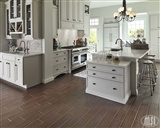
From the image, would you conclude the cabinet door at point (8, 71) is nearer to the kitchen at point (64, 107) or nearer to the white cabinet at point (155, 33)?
the kitchen at point (64, 107)

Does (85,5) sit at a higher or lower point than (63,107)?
higher

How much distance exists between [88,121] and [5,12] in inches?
177

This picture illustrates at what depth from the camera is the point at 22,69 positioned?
156 inches

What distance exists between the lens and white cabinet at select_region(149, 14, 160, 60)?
7633mm

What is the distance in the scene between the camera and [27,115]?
107 inches

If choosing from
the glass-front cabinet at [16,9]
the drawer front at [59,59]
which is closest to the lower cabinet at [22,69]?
the drawer front at [59,59]

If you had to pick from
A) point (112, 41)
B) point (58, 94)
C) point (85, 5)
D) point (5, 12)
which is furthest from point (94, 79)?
point (112, 41)

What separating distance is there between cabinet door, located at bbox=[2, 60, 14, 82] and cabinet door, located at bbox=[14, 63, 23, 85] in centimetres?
16

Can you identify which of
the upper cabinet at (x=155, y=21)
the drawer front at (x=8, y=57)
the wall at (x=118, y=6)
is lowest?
the drawer front at (x=8, y=57)

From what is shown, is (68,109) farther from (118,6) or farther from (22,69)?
(118,6)

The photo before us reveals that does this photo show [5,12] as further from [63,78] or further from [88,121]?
[88,121]

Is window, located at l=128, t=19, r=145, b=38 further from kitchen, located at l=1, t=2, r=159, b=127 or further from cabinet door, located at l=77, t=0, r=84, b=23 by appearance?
kitchen, located at l=1, t=2, r=159, b=127

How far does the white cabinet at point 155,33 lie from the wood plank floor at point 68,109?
4274mm

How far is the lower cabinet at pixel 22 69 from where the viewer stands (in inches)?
158
